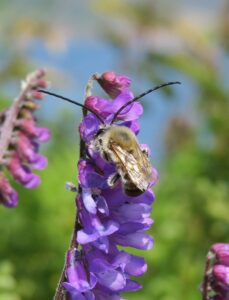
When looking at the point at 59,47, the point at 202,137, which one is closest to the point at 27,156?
the point at 202,137

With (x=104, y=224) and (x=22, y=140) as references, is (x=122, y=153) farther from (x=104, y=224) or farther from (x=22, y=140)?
(x=22, y=140)

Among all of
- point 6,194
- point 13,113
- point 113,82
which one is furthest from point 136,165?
point 13,113

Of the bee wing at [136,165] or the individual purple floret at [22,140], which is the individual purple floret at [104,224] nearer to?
the bee wing at [136,165]

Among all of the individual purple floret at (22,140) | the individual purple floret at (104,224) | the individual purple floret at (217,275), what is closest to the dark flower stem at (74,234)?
the individual purple floret at (104,224)

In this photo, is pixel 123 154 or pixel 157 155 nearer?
pixel 123 154

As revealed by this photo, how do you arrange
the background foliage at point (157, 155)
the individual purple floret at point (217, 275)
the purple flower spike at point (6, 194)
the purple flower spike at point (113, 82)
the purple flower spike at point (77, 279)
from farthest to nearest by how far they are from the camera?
the background foliage at point (157, 155) → the purple flower spike at point (6, 194) → the individual purple floret at point (217, 275) → the purple flower spike at point (113, 82) → the purple flower spike at point (77, 279)

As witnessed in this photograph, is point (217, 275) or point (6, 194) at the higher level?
point (6, 194)

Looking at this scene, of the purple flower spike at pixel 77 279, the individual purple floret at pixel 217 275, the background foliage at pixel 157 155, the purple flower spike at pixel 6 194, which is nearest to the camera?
the purple flower spike at pixel 77 279
